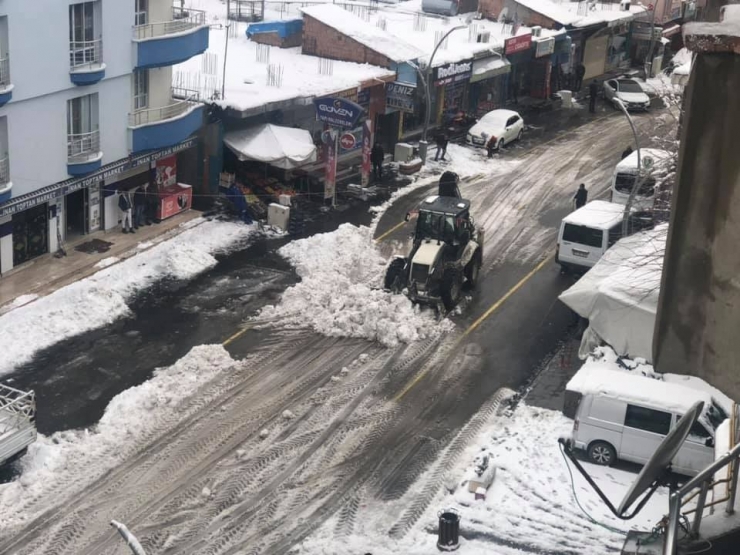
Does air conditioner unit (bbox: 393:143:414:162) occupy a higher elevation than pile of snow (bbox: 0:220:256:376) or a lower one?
higher

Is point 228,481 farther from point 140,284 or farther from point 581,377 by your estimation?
point 140,284

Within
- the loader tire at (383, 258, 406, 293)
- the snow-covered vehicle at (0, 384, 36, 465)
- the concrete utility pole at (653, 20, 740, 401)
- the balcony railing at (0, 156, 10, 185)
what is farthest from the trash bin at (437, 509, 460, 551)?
the balcony railing at (0, 156, 10, 185)

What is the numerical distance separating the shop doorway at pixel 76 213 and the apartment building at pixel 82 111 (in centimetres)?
4

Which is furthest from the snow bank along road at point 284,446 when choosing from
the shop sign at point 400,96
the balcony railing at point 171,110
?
the shop sign at point 400,96

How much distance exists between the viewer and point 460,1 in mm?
58156

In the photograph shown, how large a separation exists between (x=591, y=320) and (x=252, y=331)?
8.70 meters

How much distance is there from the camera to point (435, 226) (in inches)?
1159

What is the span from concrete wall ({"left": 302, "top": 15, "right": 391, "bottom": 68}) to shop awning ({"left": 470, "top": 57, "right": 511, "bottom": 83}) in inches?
258

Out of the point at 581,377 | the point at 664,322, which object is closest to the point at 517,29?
the point at 581,377

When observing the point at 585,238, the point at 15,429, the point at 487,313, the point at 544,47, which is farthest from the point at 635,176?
the point at 15,429

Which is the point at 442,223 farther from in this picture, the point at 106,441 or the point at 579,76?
the point at 579,76

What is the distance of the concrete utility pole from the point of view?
21.9ft

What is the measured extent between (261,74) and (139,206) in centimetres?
985

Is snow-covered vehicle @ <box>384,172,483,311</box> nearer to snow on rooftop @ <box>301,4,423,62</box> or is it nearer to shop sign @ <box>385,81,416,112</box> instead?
shop sign @ <box>385,81,416,112</box>
